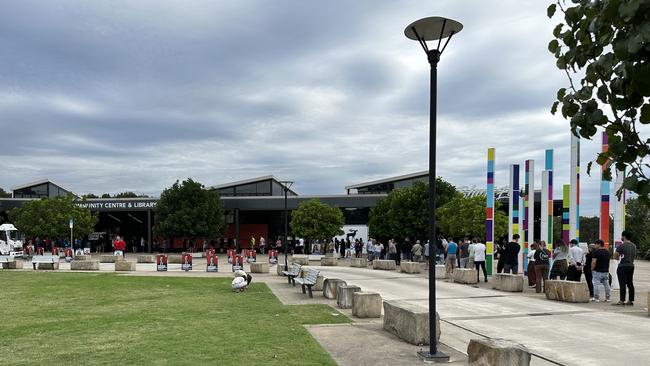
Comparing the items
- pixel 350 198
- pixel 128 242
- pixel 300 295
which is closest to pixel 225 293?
pixel 300 295

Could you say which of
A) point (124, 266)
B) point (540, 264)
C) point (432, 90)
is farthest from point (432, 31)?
point (124, 266)

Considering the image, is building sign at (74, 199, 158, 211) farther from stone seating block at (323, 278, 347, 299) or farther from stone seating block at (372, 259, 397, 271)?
stone seating block at (323, 278, 347, 299)

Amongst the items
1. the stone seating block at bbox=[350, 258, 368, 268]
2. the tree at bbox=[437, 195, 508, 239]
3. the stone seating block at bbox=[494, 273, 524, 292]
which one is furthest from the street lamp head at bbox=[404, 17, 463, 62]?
the stone seating block at bbox=[350, 258, 368, 268]

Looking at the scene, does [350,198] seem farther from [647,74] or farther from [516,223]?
[647,74]

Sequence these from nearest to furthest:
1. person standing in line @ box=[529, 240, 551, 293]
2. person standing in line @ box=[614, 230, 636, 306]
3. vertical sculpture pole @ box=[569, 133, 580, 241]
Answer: person standing in line @ box=[614, 230, 636, 306]
person standing in line @ box=[529, 240, 551, 293]
vertical sculpture pole @ box=[569, 133, 580, 241]

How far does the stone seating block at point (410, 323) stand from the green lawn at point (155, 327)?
1.53m

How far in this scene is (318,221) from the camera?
39469 mm

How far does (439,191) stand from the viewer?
37.1m

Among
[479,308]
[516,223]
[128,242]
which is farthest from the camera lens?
[128,242]

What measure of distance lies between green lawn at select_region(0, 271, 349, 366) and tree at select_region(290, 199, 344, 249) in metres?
22.3

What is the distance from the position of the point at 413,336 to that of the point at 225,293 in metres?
8.48

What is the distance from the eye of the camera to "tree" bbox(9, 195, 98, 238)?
41844 millimetres

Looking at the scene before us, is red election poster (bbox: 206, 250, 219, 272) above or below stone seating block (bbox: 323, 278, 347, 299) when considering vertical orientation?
below

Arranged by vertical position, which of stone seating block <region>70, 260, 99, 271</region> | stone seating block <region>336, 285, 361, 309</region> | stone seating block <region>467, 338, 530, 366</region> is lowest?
stone seating block <region>70, 260, 99, 271</region>
